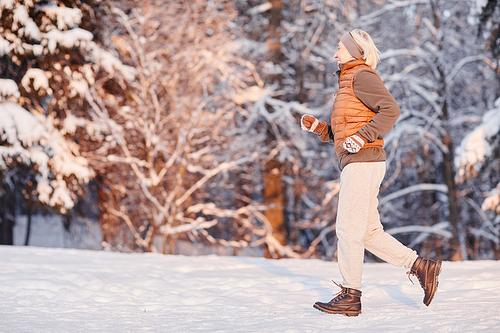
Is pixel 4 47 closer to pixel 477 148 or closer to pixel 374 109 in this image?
pixel 374 109

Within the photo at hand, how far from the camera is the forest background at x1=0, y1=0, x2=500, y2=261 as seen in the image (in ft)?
29.8

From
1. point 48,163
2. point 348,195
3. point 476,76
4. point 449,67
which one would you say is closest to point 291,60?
point 449,67

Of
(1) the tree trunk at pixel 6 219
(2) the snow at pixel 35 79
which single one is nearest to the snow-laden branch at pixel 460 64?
(2) the snow at pixel 35 79

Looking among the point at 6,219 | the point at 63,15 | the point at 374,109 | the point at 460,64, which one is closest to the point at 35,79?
the point at 63,15

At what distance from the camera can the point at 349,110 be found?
9.51 feet

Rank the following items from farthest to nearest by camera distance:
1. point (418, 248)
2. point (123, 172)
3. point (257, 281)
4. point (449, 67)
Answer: point (418, 248) < point (123, 172) < point (449, 67) < point (257, 281)

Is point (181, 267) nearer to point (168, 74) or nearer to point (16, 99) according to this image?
point (16, 99)

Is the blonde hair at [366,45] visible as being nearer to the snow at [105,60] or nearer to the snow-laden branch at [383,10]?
the snow at [105,60]

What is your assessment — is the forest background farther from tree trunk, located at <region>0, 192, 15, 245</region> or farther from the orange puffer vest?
the orange puffer vest

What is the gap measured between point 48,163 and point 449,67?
796cm

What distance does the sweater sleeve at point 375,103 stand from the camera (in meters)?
2.73

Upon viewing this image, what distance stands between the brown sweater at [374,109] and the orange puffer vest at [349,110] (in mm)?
45

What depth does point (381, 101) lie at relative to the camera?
9.06ft

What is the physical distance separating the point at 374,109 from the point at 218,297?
1647 mm
